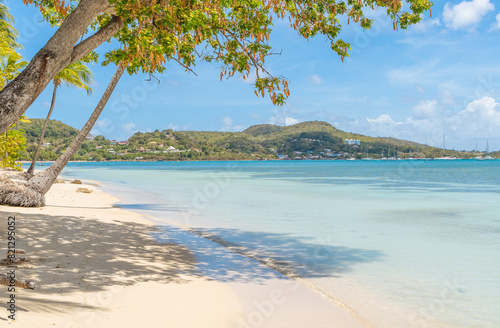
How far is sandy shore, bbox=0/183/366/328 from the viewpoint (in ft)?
14.3

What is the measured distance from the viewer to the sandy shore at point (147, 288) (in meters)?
4.36

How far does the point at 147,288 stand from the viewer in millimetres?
5453

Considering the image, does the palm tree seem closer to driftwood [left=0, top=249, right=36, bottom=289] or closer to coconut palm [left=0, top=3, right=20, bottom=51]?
coconut palm [left=0, top=3, right=20, bottom=51]

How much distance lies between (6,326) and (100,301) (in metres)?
1.18

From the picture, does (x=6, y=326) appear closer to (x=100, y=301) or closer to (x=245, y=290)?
(x=100, y=301)

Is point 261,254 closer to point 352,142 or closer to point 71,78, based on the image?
point 71,78

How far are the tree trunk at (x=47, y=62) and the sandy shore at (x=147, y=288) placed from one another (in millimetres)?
2175

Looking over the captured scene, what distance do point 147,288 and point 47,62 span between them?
130 inches

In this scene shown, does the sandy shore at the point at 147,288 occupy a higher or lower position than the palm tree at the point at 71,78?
lower

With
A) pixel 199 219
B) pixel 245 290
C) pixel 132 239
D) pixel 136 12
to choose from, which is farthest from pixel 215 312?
pixel 199 219

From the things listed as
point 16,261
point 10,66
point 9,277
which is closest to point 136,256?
point 16,261

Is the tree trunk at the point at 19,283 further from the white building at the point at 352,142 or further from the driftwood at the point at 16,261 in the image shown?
the white building at the point at 352,142

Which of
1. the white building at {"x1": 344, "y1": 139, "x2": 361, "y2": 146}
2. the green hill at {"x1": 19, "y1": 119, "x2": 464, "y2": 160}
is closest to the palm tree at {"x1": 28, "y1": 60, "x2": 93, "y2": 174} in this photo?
the green hill at {"x1": 19, "y1": 119, "x2": 464, "y2": 160}

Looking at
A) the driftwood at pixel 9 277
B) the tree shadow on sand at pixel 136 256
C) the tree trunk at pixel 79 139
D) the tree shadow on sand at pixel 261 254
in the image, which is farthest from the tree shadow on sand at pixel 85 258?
the tree trunk at pixel 79 139
